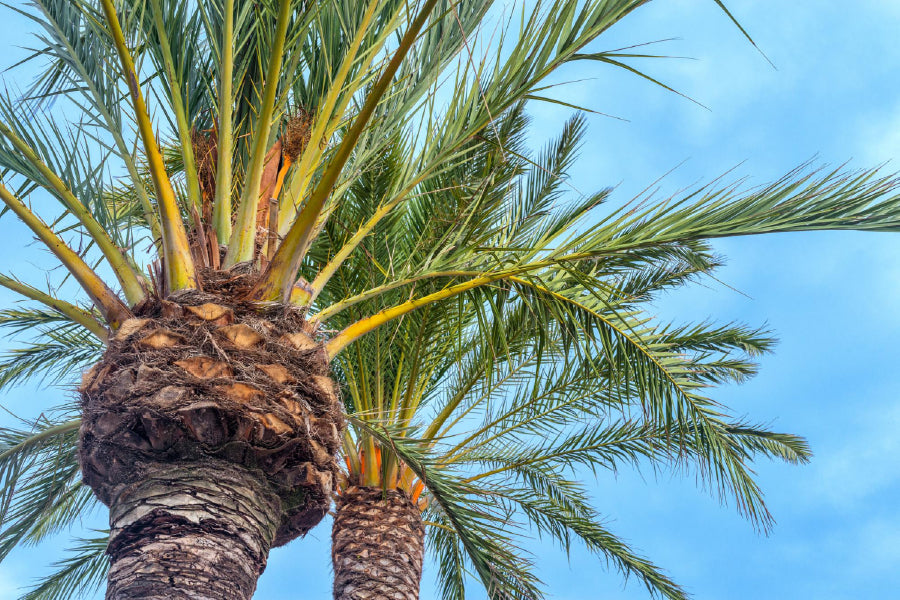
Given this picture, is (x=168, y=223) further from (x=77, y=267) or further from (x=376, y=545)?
(x=376, y=545)

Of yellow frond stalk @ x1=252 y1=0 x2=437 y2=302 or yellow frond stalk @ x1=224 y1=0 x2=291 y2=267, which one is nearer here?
yellow frond stalk @ x1=252 y1=0 x2=437 y2=302

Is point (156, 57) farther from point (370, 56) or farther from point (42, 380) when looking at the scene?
point (42, 380)

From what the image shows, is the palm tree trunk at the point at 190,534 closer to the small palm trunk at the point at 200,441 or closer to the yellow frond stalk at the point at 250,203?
the small palm trunk at the point at 200,441

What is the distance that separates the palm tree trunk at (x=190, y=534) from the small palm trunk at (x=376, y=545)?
2710 mm

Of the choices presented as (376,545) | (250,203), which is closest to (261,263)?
(250,203)

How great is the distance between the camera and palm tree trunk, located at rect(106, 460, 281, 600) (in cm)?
348

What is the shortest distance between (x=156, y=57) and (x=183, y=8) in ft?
1.26

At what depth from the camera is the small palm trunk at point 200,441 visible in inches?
141

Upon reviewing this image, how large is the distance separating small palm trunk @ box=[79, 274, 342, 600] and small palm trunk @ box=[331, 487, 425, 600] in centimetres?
262

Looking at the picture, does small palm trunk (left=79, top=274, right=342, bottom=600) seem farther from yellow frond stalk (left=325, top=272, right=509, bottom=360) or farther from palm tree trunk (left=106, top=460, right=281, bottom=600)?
yellow frond stalk (left=325, top=272, right=509, bottom=360)

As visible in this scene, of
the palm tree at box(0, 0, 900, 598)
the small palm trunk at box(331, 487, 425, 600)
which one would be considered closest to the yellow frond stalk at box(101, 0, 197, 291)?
the palm tree at box(0, 0, 900, 598)

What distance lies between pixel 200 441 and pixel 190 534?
1.34 feet

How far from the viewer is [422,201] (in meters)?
6.93

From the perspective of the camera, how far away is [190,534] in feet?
11.8
